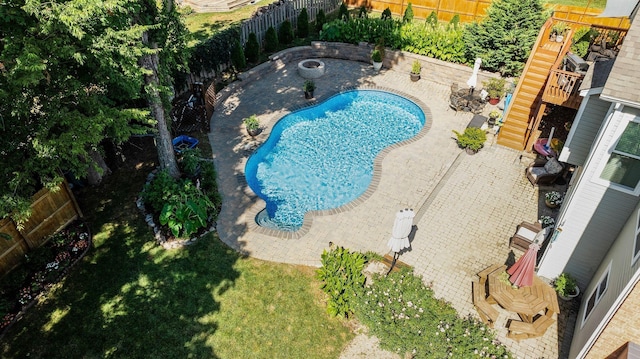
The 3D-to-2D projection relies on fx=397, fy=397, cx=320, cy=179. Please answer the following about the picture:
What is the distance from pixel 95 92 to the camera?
35.2ft

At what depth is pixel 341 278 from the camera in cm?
1166

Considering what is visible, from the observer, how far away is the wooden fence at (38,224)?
11.9m

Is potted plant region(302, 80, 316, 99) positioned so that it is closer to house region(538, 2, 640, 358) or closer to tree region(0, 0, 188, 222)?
tree region(0, 0, 188, 222)

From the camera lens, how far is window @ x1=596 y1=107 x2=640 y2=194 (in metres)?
8.92

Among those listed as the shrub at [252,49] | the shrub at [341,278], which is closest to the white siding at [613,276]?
the shrub at [341,278]

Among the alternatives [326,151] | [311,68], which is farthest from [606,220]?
[311,68]

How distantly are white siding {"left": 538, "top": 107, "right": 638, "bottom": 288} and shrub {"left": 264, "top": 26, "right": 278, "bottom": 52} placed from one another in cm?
1880

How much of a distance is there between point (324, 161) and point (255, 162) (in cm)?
304

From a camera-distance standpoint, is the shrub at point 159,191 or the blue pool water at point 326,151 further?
the blue pool water at point 326,151

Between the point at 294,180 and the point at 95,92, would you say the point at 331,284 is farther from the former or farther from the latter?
the point at 95,92

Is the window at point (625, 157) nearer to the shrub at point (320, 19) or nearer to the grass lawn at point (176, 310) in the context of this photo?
the grass lawn at point (176, 310)

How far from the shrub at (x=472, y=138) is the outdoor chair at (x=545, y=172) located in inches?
87.1

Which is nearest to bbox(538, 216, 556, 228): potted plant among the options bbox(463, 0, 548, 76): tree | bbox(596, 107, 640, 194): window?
bbox(596, 107, 640, 194): window

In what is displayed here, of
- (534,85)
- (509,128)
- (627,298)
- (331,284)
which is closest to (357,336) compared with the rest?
(331,284)
